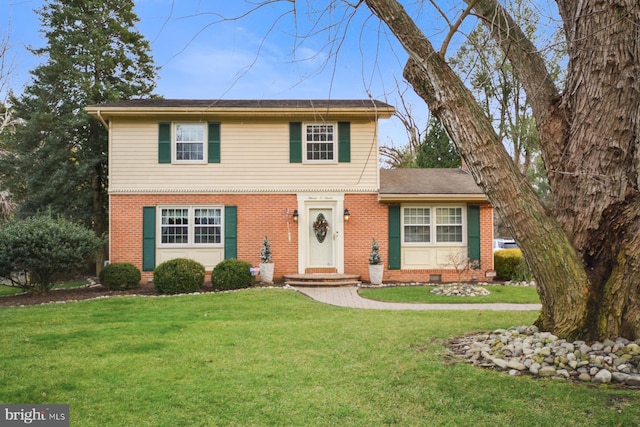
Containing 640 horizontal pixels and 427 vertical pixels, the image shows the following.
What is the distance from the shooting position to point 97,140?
54.6 ft

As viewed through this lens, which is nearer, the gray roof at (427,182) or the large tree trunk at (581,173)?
the large tree trunk at (581,173)

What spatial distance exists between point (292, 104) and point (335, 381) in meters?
10.6

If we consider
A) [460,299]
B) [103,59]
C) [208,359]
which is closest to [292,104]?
[460,299]

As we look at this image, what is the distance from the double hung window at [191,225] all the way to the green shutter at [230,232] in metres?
0.21

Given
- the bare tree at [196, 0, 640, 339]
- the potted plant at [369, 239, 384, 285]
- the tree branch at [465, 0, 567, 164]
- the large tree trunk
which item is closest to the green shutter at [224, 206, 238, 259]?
the potted plant at [369, 239, 384, 285]

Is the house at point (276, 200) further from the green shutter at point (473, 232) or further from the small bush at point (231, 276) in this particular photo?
the small bush at point (231, 276)

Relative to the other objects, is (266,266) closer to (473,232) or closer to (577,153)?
(473,232)

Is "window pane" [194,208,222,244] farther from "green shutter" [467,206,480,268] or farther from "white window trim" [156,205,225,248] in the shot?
"green shutter" [467,206,480,268]

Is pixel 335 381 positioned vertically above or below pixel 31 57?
below

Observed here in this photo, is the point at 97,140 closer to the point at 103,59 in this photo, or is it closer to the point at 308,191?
the point at 103,59

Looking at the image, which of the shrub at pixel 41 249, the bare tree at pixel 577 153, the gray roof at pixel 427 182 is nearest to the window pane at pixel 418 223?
the gray roof at pixel 427 182

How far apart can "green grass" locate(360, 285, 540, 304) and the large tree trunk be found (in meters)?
4.93

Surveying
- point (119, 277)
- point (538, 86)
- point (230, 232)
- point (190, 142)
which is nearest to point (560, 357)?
point (538, 86)

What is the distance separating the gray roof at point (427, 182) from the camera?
43.1 feet
